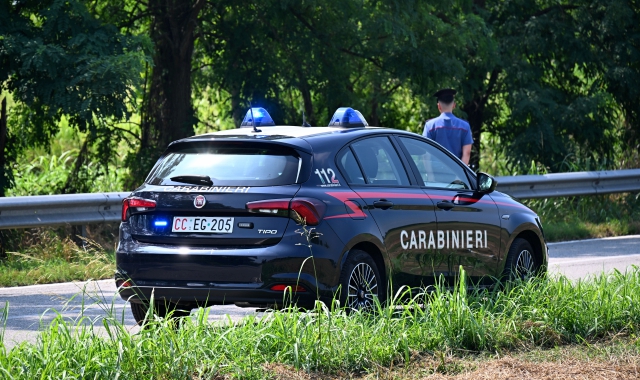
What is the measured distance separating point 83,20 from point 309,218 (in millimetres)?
7616

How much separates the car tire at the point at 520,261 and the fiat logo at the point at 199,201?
2763mm

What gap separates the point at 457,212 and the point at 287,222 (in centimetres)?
188

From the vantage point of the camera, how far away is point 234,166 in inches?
280

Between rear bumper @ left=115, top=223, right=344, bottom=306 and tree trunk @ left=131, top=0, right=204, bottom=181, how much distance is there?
31.6ft

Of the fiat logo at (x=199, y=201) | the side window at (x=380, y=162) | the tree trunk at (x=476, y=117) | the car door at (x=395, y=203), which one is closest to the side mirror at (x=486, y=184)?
the car door at (x=395, y=203)

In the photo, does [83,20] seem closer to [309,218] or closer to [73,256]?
[73,256]

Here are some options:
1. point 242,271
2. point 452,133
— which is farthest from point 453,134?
point 242,271

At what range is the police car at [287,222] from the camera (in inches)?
265

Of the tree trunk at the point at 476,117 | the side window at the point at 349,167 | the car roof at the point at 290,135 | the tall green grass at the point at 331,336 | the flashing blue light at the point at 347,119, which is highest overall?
the tree trunk at the point at 476,117

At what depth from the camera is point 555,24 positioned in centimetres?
2058

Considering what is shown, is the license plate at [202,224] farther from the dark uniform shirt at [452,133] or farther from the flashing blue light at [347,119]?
the dark uniform shirt at [452,133]

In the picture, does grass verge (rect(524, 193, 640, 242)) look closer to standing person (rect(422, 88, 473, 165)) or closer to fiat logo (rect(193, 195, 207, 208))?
standing person (rect(422, 88, 473, 165))

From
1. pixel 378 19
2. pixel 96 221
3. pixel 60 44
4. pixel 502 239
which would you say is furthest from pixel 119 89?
pixel 502 239

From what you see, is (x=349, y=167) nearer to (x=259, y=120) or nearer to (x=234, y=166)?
(x=234, y=166)
